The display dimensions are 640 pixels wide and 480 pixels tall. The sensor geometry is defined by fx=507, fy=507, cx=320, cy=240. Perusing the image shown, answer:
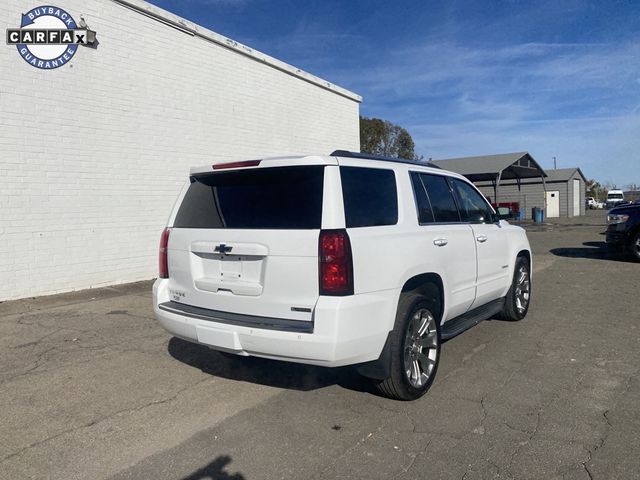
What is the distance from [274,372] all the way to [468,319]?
1967 mm

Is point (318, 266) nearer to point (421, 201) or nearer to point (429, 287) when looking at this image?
point (429, 287)

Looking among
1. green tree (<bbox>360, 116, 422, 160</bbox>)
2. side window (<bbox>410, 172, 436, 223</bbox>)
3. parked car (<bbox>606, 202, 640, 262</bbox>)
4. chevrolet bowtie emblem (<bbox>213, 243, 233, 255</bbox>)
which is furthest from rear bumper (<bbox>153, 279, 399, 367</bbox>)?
green tree (<bbox>360, 116, 422, 160</bbox>)

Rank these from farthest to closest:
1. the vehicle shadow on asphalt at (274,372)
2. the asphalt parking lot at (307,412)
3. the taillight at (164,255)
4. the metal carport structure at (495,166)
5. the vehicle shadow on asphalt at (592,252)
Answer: the metal carport structure at (495,166) < the vehicle shadow on asphalt at (592,252) < the vehicle shadow on asphalt at (274,372) < the taillight at (164,255) < the asphalt parking lot at (307,412)

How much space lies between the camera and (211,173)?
13.6 feet

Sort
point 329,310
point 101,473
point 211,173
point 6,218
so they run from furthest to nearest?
point 6,218 < point 211,173 < point 329,310 < point 101,473

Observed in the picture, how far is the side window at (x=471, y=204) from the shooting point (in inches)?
210

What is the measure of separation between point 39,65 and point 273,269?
7289 millimetres

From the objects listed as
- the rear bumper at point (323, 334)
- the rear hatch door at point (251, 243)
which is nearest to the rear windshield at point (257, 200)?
the rear hatch door at point (251, 243)

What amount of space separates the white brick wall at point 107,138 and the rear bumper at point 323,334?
6038 mm

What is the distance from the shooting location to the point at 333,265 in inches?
133

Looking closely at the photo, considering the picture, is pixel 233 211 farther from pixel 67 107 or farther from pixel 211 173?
pixel 67 107

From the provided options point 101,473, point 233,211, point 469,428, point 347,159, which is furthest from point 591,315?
point 101,473

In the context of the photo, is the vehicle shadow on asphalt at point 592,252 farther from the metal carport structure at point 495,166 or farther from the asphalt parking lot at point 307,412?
the metal carport structure at point 495,166

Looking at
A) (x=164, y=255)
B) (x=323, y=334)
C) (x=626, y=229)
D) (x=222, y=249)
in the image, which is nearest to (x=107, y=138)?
(x=164, y=255)
